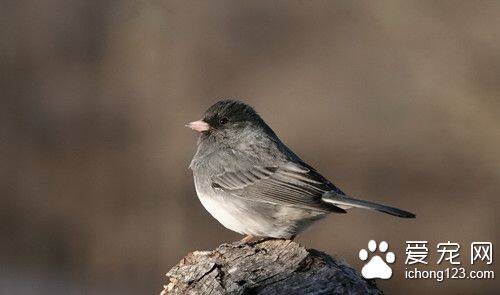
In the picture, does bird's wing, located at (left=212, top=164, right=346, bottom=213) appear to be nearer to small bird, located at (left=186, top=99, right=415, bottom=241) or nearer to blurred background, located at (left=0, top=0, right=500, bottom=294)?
small bird, located at (left=186, top=99, right=415, bottom=241)

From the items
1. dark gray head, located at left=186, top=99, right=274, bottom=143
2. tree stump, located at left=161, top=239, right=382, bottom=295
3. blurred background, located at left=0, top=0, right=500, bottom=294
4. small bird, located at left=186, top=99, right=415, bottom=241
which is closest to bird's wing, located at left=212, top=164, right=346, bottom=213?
small bird, located at left=186, top=99, right=415, bottom=241

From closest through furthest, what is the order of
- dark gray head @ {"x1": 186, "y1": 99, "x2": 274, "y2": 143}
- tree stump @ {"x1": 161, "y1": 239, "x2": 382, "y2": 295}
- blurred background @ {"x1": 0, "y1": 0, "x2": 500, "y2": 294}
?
tree stump @ {"x1": 161, "y1": 239, "x2": 382, "y2": 295} < dark gray head @ {"x1": 186, "y1": 99, "x2": 274, "y2": 143} < blurred background @ {"x1": 0, "y1": 0, "x2": 500, "y2": 294}

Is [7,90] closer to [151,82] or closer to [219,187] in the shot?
[151,82]

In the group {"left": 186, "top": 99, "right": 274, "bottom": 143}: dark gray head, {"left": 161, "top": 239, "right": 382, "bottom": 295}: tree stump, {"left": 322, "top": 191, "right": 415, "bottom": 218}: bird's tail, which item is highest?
{"left": 186, "top": 99, "right": 274, "bottom": 143}: dark gray head

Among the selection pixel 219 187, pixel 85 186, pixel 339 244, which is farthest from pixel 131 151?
pixel 219 187

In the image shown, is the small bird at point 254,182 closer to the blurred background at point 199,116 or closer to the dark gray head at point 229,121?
the dark gray head at point 229,121

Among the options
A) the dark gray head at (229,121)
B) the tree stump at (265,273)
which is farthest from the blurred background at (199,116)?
the tree stump at (265,273)

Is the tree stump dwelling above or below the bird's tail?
below
